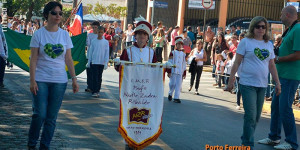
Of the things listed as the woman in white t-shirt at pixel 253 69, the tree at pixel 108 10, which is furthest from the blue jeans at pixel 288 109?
the tree at pixel 108 10

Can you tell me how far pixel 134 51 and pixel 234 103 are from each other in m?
7.75

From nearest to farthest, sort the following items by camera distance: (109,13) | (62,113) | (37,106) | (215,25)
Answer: (37,106) < (62,113) < (215,25) < (109,13)

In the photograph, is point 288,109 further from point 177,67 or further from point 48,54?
point 177,67

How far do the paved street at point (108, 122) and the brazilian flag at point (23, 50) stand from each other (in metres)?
0.64

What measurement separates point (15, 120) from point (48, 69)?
2.66 m

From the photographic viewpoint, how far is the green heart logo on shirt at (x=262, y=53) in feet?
23.4

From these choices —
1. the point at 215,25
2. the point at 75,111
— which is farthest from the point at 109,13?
the point at 75,111

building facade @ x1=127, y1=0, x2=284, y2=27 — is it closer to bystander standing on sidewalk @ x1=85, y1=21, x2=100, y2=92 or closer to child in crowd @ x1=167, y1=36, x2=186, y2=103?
child in crowd @ x1=167, y1=36, x2=186, y2=103

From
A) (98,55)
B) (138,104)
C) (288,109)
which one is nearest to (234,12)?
(98,55)

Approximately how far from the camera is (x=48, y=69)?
6.40m

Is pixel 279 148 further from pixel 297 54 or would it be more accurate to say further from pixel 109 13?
pixel 109 13

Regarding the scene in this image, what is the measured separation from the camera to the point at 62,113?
991cm

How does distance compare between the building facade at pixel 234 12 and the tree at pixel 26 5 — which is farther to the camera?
the tree at pixel 26 5

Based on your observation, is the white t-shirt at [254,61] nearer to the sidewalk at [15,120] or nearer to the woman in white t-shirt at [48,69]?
the woman in white t-shirt at [48,69]
